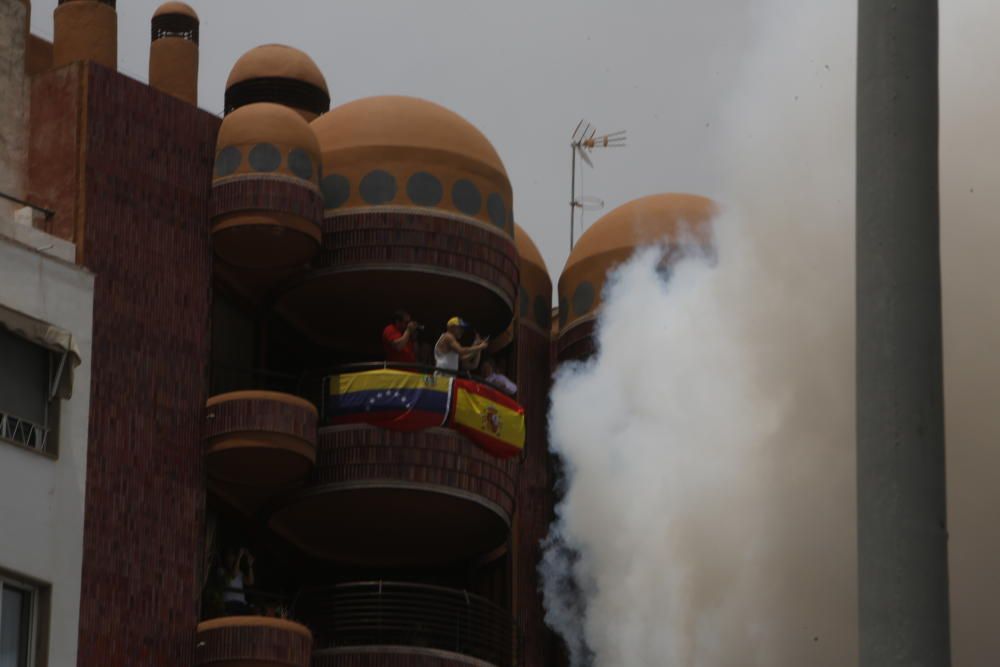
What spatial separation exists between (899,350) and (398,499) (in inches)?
1292

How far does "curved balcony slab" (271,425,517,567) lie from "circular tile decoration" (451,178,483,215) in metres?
4.62

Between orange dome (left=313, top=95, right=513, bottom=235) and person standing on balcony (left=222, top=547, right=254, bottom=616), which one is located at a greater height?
orange dome (left=313, top=95, right=513, bottom=235)

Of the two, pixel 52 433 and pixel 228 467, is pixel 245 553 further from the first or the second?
pixel 52 433

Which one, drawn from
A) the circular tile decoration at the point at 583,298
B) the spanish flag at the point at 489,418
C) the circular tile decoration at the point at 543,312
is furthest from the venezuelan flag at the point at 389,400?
the circular tile decoration at the point at 583,298

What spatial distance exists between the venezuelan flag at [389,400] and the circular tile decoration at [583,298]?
25.3 ft

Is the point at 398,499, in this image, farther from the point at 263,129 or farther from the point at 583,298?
the point at 583,298

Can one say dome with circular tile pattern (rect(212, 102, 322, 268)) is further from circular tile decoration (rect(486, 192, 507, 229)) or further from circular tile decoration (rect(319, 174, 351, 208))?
circular tile decoration (rect(486, 192, 507, 229))

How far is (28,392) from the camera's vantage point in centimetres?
3634

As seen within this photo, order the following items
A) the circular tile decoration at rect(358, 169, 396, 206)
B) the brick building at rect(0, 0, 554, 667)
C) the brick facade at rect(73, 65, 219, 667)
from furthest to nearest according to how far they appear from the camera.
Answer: the circular tile decoration at rect(358, 169, 396, 206) → the brick building at rect(0, 0, 554, 667) → the brick facade at rect(73, 65, 219, 667)

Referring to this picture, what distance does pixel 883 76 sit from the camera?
10305 mm

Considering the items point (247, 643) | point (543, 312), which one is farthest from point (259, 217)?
point (543, 312)

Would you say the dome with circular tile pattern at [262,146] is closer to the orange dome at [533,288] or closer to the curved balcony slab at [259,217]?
the curved balcony slab at [259,217]

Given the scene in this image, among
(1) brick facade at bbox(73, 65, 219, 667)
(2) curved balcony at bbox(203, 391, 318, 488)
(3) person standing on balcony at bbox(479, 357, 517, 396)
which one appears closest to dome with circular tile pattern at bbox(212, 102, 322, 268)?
(1) brick facade at bbox(73, 65, 219, 667)

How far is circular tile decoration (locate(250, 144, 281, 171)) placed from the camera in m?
41.6
